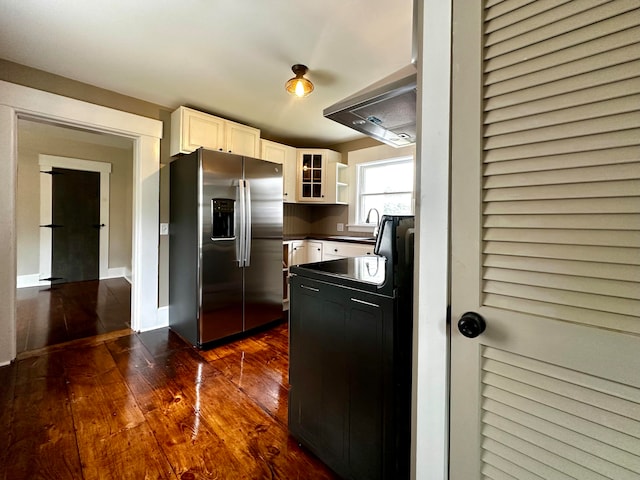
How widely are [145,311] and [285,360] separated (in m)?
1.62

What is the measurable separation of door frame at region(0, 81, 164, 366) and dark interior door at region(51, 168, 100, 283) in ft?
10.2

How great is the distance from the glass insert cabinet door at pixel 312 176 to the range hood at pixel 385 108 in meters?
2.51

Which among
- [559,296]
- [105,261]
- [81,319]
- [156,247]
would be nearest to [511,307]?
[559,296]

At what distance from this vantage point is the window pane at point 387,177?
3545mm

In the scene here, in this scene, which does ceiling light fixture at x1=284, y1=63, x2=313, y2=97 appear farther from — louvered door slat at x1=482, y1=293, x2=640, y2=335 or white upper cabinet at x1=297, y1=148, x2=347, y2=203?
louvered door slat at x1=482, y1=293, x2=640, y2=335

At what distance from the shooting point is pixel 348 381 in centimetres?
112

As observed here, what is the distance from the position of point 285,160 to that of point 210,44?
1.93 metres

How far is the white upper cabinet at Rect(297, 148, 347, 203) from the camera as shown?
393 cm

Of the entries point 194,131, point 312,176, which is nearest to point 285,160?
point 312,176

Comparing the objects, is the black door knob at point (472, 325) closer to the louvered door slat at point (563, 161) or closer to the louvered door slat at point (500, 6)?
the louvered door slat at point (563, 161)

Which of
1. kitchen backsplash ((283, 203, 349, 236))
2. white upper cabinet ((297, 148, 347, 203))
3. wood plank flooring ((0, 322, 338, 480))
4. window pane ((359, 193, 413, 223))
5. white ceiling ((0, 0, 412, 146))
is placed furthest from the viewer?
kitchen backsplash ((283, 203, 349, 236))

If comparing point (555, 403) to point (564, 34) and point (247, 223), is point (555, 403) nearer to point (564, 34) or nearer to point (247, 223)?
point (564, 34)


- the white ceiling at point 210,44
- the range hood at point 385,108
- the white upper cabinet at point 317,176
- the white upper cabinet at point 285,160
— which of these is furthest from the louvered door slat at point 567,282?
the white upper cabinet at point 317,176

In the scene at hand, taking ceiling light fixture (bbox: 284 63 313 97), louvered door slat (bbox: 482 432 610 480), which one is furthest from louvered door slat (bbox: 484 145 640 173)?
ceiling light fixture (bbox: 284 63 313 97)
